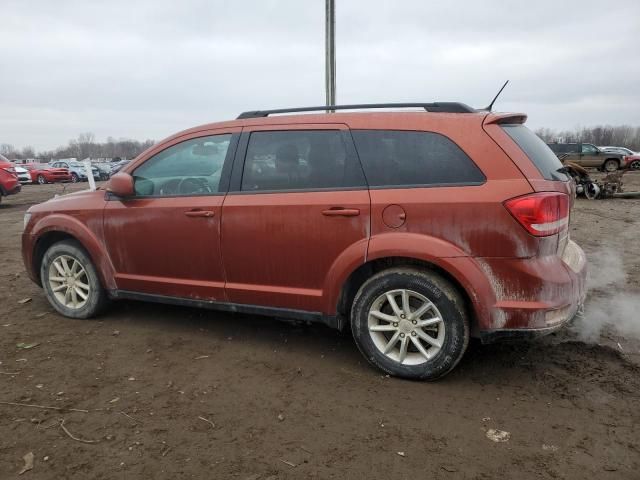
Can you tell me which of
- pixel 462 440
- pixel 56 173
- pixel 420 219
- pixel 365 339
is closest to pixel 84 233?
pixel 365 339

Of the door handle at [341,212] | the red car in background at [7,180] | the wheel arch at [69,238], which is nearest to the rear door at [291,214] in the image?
the door handle at [341,212]

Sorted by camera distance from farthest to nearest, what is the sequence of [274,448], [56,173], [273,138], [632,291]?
[56,173] < [632,291] < [273,138] < [274,448]

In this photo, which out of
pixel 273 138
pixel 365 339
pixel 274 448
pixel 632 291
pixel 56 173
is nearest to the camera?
pixel 274 448

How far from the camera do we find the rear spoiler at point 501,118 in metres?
3.17

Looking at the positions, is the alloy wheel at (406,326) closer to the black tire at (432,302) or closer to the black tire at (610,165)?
the black tire at (432,302)

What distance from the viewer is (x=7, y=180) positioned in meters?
14.7

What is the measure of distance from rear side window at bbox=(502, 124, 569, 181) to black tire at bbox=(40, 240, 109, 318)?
11.9 ft

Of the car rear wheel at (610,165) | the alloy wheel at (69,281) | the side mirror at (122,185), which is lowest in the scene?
the car rear wheel at (610,165)

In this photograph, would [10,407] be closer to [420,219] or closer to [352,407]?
[352,407]

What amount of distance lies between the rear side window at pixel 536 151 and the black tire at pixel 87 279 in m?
3.62

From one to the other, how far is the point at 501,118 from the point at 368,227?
43.6 inches

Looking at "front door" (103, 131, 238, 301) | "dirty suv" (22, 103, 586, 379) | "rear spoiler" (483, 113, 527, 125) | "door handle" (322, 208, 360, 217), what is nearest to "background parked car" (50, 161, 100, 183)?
"front door" (103, 131, 238, 301)

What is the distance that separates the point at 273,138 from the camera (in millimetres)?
3721

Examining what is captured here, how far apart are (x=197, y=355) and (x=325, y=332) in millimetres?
1074
